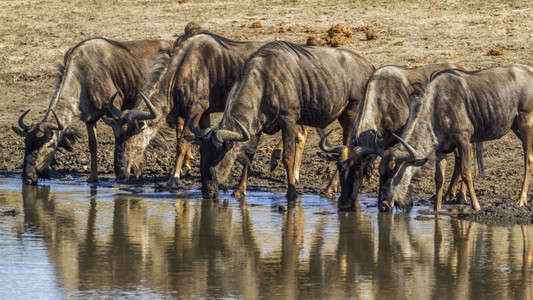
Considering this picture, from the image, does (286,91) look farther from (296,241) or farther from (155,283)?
(155,283)

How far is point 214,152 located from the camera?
45.1 feet

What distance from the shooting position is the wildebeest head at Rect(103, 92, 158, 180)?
1514 cm

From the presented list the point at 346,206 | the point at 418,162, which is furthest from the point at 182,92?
the point at 418,162

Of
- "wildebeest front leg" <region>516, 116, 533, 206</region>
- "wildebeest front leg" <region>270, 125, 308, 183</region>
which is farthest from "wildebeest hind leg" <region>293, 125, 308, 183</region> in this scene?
"wildebeest front leg" <region>516, 116, 533, 206</region>

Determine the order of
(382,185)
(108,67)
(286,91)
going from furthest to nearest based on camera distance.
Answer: (108,67) < (286,91) < (382,185)

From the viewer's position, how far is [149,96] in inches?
610

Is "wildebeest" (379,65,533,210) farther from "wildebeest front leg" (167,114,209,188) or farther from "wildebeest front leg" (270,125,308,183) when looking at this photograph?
"wildebeest front leg" (167,114,209,188)

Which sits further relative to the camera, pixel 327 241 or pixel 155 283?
pixel 327 241

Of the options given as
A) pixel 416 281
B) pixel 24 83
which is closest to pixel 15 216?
pixel 416 281

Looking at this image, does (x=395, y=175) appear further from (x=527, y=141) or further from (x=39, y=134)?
(x=39, y=134)

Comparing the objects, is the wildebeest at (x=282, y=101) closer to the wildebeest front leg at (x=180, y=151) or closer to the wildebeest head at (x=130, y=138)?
the wildebeest front leg at (x=180, y=151)

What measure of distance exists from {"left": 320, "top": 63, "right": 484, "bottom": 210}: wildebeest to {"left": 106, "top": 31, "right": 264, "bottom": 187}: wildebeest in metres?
2.47

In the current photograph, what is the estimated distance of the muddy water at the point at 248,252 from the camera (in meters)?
8.74

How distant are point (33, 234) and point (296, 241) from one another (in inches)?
107
